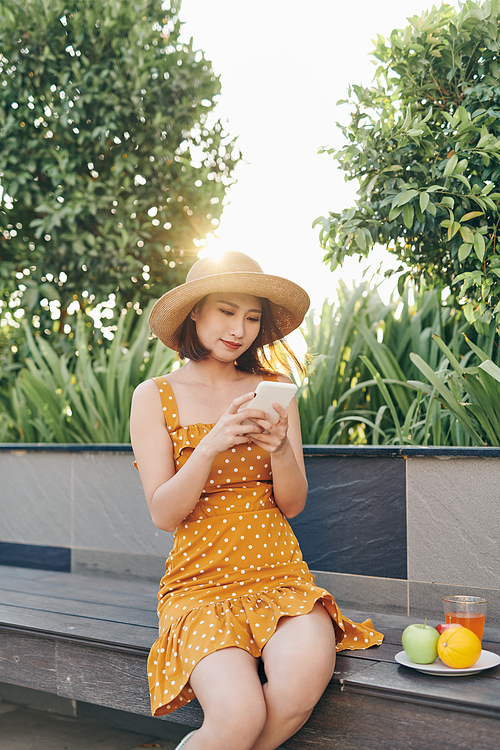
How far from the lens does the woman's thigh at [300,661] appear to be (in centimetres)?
158

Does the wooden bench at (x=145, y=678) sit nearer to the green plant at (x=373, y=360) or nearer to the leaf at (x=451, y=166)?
the green plant at (x=373, y=360)

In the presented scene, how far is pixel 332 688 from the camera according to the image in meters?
1.69

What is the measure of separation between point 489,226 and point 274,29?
231 cm

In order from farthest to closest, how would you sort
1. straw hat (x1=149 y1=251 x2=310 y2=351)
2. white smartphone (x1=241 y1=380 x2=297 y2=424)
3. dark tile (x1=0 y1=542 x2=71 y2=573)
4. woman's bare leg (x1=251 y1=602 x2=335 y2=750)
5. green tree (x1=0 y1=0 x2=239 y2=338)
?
green tree (x1=0 y1=0 x2=239 y2=338) < dark tile (x1=0 y1=542 x2=71 y2=573) < straw hat (x1=149 y1=251 x2=310 y2=351) < white smartphone (x1=241 y1=380 x2=297 y2=424) < woman's bare leg (x1=251 y1=602 x2=335 y2=750)

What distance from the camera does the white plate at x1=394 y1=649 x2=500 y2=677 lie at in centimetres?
163

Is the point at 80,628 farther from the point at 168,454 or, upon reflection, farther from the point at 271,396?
the point at 271,396

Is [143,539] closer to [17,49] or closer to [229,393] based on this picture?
[229,393]

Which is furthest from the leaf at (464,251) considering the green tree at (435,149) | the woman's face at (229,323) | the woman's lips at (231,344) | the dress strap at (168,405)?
the dress strap at (168,405)

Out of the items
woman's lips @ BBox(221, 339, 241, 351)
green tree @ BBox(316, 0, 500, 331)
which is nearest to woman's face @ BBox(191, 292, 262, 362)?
woman's lips @ BBox(221, 339, 241, 351)

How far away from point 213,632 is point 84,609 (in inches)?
39.5

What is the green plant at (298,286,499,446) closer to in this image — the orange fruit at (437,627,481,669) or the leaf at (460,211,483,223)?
the leaf at (460,211,483,223)

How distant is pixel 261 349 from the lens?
2234 millimetres

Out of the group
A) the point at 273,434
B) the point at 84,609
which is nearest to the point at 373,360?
the point at 273,434

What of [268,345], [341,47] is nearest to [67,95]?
[341,47]
